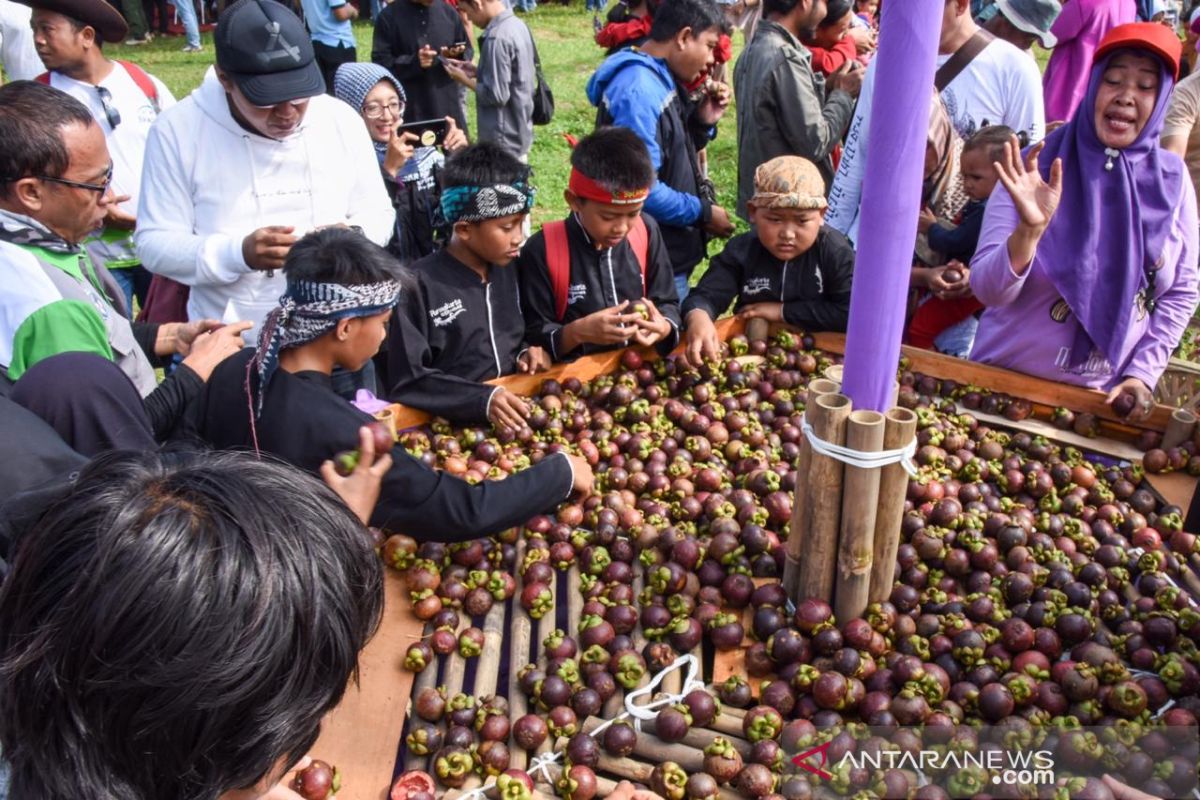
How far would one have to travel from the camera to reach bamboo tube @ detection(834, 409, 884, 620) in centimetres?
214

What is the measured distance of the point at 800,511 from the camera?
7.88 feet

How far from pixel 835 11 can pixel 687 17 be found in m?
1.80

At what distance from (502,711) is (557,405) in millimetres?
1514

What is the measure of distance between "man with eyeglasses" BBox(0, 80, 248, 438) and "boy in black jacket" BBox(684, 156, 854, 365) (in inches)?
87.0

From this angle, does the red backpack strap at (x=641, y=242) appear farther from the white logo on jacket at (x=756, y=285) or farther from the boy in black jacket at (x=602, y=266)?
the white logo on jacket at (x=756, y=285)

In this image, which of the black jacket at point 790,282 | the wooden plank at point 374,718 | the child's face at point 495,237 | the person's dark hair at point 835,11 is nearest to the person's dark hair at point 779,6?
the person's dark hair at point 835,11

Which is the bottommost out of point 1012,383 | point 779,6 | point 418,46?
point 1012,383

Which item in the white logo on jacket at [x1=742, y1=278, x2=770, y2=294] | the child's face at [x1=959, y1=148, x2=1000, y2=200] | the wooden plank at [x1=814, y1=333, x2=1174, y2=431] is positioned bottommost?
the wooden plank at [x1=814, y1=333, x2=1174, y2=431]

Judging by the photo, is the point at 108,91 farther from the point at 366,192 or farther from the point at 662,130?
the point at 662,130

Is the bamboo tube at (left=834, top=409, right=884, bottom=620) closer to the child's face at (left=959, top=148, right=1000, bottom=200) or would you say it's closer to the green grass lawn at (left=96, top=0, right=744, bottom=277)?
the child's face at (left=959, top=148, right=1000, bottom=200)

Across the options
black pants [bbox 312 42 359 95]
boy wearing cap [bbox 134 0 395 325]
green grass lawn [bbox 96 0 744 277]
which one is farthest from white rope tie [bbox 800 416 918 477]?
black pants [bbox 312 42 359 95]

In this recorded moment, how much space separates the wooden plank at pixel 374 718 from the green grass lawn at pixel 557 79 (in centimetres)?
597

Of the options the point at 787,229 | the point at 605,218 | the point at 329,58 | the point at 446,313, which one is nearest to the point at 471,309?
the point at 446,313

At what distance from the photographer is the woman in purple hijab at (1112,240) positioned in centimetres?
325
